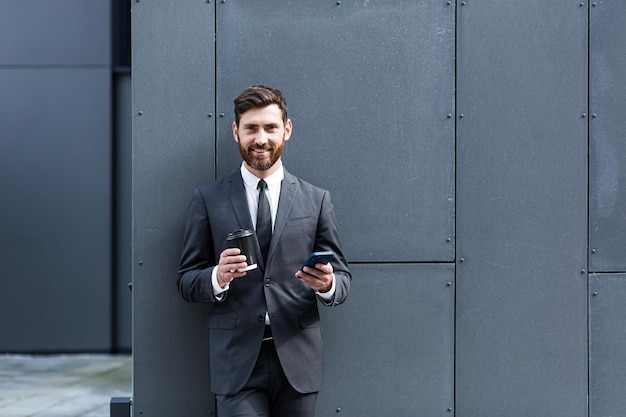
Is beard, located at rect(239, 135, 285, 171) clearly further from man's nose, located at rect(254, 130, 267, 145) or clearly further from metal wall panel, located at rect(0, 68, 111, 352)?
metal wall panel, located at rect(0, 68, 111, 352)

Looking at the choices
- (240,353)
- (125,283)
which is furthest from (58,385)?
(240,353)

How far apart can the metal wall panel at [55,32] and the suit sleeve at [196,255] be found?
23.2 ft

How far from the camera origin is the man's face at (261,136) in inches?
157

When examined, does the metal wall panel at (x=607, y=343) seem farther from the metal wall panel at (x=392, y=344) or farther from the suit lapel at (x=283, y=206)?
the suit lapel at (x=283, y=206)

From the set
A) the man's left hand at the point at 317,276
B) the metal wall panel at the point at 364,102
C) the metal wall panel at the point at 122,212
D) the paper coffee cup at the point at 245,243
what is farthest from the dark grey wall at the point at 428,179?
the metal wall panel at the point at 122,212

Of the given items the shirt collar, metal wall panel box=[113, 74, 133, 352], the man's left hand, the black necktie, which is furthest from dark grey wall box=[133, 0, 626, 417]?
metal wall panel box=[113, 74, 133, 352]

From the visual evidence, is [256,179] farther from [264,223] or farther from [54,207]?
[54,207]

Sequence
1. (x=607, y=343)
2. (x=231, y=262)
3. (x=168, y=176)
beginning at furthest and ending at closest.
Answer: (x=607, y=343) → (x=168, y=176) → (x=231, y=262)

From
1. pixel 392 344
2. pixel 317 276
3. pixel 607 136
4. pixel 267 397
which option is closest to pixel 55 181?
pixel 392 344

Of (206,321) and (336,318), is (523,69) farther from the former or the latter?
(206,321)

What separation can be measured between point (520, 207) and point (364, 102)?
1.09 metres

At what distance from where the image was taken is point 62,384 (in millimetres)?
9172

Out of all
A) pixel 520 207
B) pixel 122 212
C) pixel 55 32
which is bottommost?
pixel 122 212

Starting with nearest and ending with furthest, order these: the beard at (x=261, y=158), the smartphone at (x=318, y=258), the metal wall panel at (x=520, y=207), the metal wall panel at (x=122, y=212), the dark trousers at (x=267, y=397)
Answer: the smartphone at (x=318, y=258) → the dark trousers at (x=267, y=397) → the beard at (x=261, y=158) → the metal wall panel at (x=520, y=207) → the metal wall panel at (x=122, y=212)
